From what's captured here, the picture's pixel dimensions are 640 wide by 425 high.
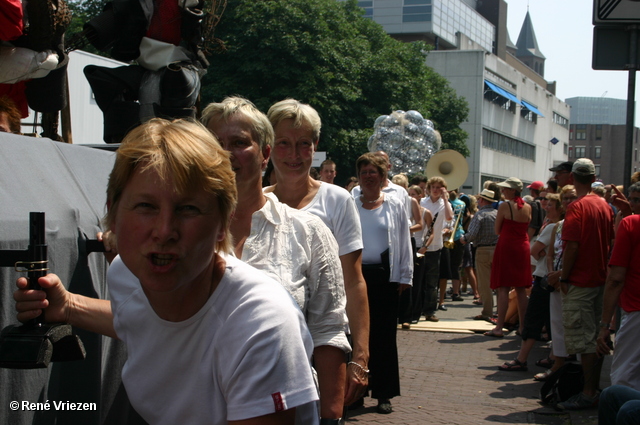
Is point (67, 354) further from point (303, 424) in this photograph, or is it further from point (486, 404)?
point (486, 404)

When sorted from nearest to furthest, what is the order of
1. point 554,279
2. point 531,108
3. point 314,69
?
1. point 554,279
2. point 314,69
3. point 531,108

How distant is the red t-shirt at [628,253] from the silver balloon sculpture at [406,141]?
12454 millimetres

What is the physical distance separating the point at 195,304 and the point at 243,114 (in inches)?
45.6

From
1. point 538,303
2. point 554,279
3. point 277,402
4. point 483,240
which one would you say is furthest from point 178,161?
point 483,240

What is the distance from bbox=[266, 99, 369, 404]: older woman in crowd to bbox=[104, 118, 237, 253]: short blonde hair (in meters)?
1.53

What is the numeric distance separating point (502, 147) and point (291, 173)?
65.0 meters

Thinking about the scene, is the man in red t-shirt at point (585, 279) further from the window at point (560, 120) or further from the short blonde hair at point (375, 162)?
the window at point (560, 120)

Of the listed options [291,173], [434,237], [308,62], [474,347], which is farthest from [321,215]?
[308,62]

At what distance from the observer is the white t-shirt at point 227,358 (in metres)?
1.59

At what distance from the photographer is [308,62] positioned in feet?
106

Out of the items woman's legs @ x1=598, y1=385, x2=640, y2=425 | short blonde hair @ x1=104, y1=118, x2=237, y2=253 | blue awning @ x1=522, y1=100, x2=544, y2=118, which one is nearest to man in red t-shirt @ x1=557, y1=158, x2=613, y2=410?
woman's legs @ x1=598, y1=385, x2=640, y2=425

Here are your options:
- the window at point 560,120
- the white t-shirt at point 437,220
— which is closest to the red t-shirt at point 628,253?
the white t-shirt at point 437,220

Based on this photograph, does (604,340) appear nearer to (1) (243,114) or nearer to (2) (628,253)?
(2) (628,253)

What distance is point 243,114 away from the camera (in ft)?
8.81
